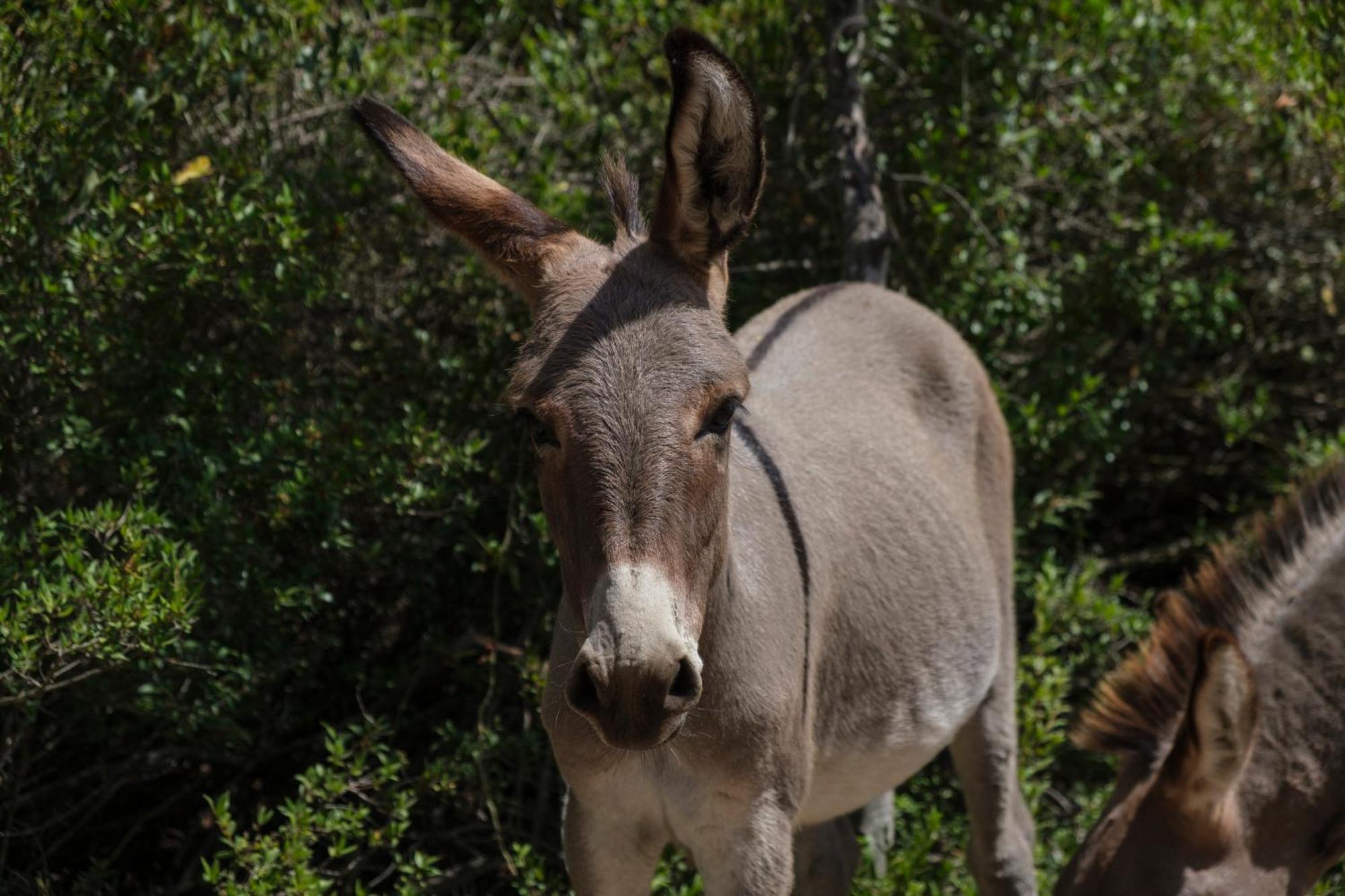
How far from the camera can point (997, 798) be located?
4.38 metres

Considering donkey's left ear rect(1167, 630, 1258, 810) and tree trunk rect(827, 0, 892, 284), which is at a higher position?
tree trunk rect(827, 0, 892, 284)

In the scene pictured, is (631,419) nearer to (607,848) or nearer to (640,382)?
(640,382)

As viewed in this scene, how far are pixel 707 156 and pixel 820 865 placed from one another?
256 cm

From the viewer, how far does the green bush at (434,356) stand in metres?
4.26

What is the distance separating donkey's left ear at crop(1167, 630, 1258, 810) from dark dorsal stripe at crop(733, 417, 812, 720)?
913mm

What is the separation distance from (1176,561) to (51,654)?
5067 mm

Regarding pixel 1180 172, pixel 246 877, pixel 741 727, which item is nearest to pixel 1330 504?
pixel 741 727

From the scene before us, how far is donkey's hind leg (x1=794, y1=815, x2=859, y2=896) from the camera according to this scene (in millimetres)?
Result: 4301

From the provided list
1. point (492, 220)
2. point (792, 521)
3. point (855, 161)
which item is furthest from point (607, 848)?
point (855, 161)

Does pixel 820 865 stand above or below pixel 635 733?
below

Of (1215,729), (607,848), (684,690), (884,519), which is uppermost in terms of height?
(684,690)

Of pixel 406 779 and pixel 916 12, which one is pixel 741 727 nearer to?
pixel 406 779

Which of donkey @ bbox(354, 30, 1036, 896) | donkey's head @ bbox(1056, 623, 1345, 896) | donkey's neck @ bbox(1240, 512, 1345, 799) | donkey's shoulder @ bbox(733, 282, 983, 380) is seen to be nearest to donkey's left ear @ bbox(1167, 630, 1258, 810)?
donkey's head @ bbox(1056, 623, 1345, 896)

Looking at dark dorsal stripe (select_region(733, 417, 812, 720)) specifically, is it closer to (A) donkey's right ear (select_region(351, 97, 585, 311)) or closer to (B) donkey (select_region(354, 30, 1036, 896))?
(B) donkey (select_region(354, 30, 1036, 896))
